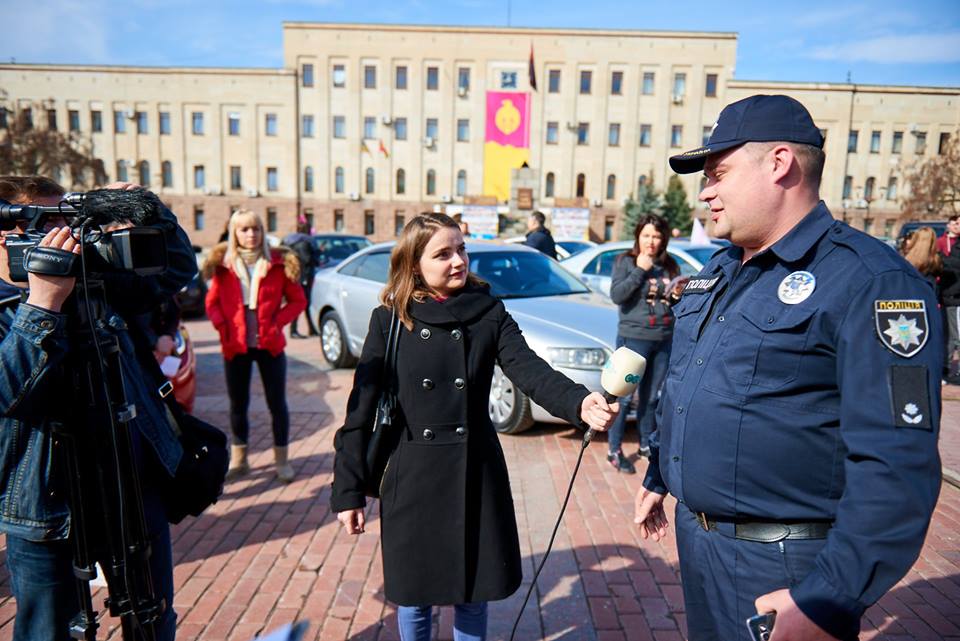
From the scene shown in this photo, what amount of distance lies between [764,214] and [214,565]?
3.35 m

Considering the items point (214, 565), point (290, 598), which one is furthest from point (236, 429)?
point (290, 598)

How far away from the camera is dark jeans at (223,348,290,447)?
460cm

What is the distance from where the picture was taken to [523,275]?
22.1 feet

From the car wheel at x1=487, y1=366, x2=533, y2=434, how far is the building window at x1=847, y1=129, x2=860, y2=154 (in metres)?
48.5

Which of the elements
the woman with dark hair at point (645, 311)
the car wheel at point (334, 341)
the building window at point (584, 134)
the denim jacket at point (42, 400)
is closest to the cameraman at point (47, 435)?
the denim jacket at point (42, 400)

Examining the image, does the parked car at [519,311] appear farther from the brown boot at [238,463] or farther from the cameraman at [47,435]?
the cameraman at [47,435]

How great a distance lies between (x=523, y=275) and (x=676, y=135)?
4282 centimetres

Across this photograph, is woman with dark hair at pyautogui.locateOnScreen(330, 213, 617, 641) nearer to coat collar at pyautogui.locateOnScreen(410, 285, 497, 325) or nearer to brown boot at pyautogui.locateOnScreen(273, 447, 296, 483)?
coat collar at pyautogui.locateOnScreen(410, 285, 497, 325)

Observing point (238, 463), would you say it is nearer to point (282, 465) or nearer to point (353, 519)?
point (282, 465)

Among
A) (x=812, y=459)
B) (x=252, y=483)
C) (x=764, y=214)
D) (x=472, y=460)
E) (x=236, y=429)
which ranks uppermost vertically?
(x=764, y=214)

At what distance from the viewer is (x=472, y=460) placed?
93.3 inches

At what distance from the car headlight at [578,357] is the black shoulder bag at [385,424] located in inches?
119

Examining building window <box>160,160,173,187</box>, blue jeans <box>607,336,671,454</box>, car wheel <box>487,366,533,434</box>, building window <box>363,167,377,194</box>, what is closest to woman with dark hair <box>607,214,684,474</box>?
blue jeans <box>607,336,671,454</box>

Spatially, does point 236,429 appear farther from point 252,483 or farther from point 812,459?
point 812,459
